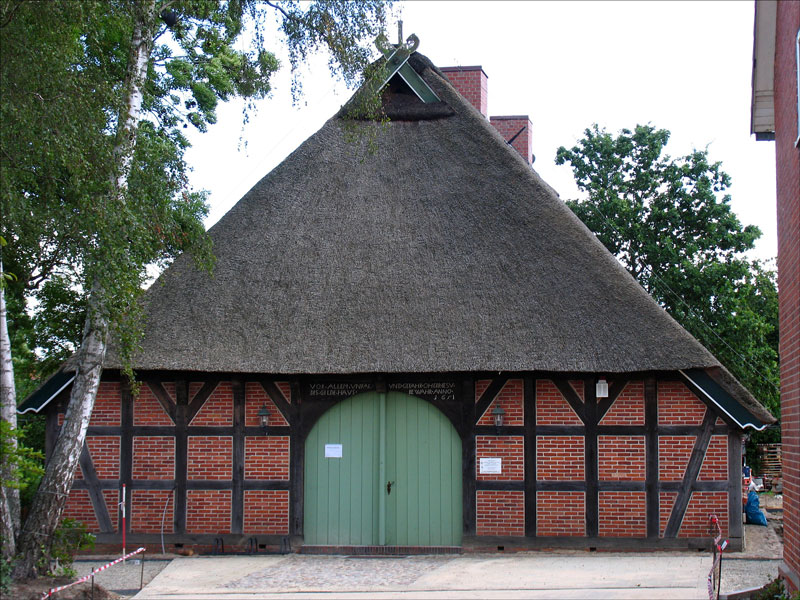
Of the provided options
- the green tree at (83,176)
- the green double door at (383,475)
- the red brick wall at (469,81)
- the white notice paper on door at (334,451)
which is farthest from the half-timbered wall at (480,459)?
the red brick wall at (469,81)

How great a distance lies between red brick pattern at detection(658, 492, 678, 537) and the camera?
11.7m

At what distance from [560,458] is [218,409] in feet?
14.9

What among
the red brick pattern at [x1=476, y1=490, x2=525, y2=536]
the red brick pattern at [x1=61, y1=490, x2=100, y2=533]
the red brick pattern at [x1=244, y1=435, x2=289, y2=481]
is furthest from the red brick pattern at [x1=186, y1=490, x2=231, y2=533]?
the red brick pattern at [x1=476, y1=490, x2=525, y2=536]

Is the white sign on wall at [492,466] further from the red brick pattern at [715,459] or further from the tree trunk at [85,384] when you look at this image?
the tree trunk at [85,384]

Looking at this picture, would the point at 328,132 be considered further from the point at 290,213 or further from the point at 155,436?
the point at 155,436

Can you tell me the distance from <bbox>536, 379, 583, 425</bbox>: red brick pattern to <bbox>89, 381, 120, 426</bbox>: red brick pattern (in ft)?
18.3

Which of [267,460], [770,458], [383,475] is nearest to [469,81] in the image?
[383,475]

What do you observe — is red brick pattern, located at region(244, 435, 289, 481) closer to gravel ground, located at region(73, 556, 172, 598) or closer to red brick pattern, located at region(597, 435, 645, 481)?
gravel ground, located at region(73, 556, 172, 598)

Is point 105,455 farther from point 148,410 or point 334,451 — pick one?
point 334,451

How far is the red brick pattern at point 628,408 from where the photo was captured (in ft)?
39.1

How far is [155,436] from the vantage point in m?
12.3

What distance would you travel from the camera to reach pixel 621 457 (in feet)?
39.0

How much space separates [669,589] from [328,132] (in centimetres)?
879

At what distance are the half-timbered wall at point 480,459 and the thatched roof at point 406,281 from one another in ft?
1.90
